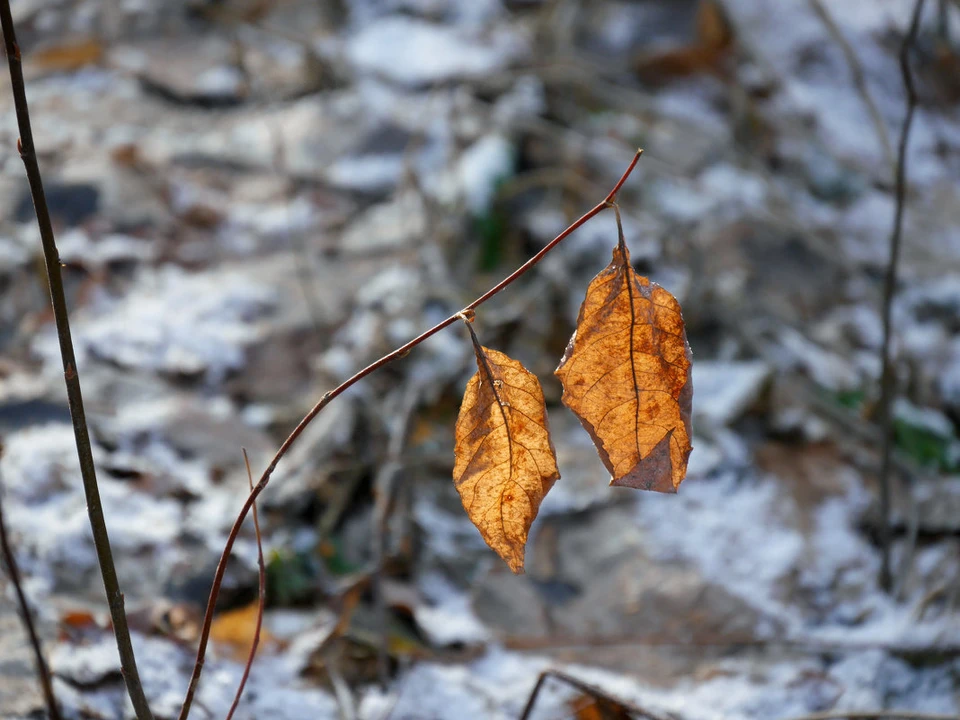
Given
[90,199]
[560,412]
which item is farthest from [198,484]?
[90,199]

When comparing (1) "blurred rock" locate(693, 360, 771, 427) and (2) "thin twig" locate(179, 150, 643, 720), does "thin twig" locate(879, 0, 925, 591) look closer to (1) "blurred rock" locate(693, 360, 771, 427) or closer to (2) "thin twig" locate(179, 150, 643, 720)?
(1) "blurred rock" locate(693, 360, 771, 427)

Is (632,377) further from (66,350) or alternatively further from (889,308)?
(889,308)

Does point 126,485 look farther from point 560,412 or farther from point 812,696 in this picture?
point 812,696

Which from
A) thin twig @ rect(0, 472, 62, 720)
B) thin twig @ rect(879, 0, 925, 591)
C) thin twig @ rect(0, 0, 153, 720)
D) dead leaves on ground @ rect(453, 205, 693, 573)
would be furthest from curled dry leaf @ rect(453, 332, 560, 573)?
thin twig @ rect(879, 0, 925, 591)

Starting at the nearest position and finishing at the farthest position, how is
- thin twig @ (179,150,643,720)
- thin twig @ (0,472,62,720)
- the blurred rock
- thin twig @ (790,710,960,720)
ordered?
1. thin twig @ (179,150,643,720)
2. thin twig @ (0,472,62,720)
3. thin twig @ (790,710,960,720)
4. the blurred rock

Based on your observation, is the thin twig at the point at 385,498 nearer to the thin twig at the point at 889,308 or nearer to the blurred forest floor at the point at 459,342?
the blurred forest floor at the point at 459,342

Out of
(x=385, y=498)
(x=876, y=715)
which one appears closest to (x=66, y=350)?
(x=385, y=498)
